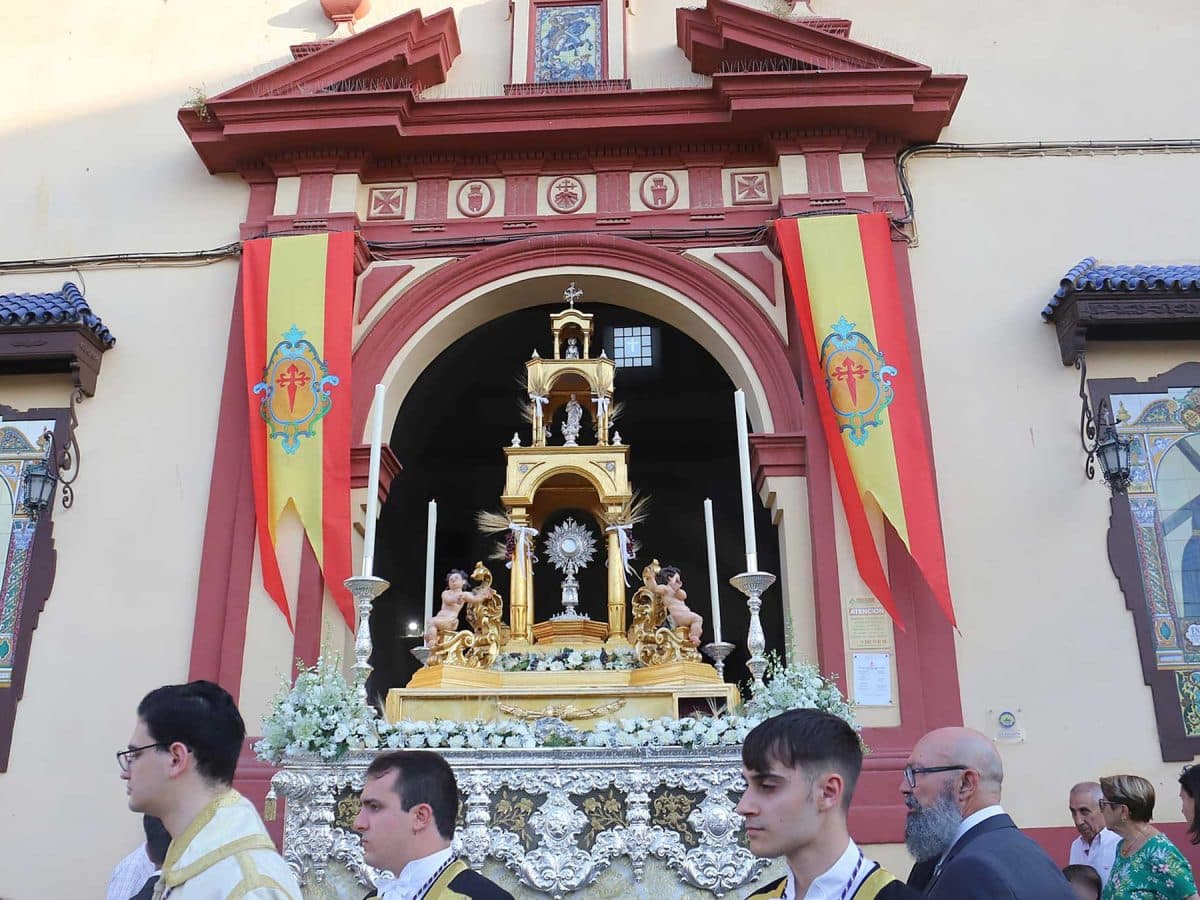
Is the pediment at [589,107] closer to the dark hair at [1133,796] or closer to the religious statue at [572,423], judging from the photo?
the religious statue at [572,423]

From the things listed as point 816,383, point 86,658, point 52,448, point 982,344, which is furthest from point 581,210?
point 86,658

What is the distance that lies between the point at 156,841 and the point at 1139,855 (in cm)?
356

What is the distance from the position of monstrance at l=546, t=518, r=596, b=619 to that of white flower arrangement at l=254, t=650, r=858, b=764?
5.75 feet

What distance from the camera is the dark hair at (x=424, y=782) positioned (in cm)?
314

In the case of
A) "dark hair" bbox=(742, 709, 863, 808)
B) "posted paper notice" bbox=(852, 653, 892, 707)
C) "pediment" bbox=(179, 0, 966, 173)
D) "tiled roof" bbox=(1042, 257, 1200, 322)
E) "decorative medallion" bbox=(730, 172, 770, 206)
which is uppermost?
"pediment" bbox=(179, 0, 966, 173)

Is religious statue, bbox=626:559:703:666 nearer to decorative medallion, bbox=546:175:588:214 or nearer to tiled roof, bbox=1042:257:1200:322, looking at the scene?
decorative medallion, bbox=546:175:588:214

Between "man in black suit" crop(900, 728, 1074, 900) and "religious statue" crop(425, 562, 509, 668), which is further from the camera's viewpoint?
"religious statue" crop(425, 562, 509, 668)

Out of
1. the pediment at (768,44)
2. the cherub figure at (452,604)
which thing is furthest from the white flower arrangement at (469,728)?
the pediment at (768,44)

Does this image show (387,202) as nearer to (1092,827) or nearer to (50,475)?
(50,475)

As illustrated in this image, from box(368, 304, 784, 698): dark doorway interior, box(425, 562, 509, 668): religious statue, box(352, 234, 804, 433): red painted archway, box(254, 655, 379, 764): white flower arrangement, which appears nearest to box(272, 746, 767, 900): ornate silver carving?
box(254, 655, 379, 764): white flower arrangement

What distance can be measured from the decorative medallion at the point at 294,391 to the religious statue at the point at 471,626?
1.84 meters

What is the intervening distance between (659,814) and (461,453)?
24.9 ft

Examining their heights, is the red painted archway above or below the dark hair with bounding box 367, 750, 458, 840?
above

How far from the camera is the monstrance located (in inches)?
295
